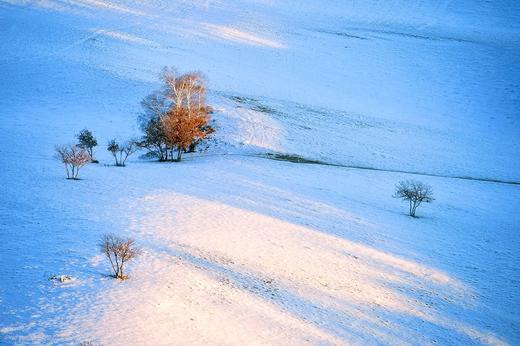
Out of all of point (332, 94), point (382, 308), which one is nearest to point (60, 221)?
point (382, 308)

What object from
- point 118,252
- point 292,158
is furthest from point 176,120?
point 118,252

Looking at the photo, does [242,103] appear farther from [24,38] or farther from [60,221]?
[24,38]

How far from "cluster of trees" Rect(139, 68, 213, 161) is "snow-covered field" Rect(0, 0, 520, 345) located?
2.26 m

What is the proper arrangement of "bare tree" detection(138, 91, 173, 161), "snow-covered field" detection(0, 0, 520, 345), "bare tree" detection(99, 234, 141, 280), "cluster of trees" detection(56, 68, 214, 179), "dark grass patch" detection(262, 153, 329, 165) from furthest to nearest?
"dark grass patch" detection(262, 153, 329, 165)
"bare tree" detection(138, 91, 173, 161)
"cluster of trees" detection(56, 68, 214, 179)
"bare tree" detection(99, 234, 141, 280)
"snow-covered field" detection(0, 0, 520, 345)

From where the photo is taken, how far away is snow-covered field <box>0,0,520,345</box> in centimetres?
1516

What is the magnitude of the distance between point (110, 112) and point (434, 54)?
207 feet

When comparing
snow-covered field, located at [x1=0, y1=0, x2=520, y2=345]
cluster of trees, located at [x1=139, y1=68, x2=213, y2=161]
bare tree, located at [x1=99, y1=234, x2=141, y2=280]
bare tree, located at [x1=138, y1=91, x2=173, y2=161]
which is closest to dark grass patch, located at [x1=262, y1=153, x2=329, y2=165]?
snow-covered field, located at [x1=0, y1=0, x2=520, y2=345]

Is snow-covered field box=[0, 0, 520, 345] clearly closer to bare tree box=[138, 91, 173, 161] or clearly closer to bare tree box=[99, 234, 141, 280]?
bare tree box=[99, 234, 141, 280]

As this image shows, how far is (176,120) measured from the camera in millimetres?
36406

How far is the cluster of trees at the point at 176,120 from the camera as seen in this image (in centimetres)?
3672

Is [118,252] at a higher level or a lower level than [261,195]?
lower

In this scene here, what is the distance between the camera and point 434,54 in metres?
84.2

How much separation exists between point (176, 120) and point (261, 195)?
11.8 m

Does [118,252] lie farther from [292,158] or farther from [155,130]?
[292,158]
